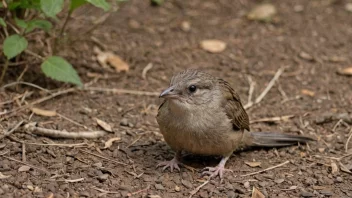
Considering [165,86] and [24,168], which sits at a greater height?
[24,168]

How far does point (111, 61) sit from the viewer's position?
802cm

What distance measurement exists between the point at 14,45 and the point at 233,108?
237 centimetres

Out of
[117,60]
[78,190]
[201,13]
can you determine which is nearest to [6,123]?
[78,190]

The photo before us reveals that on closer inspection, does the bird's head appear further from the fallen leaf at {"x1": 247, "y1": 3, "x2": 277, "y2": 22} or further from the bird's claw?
the fallen leaf at {"x1": 247, "y1": 3, "x2": 277, "y2": 22}

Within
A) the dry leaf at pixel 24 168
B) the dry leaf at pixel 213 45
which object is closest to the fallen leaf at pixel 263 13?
the dry leaf at pixel 213 45

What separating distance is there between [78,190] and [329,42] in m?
5.52

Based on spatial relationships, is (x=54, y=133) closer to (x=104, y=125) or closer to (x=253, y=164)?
(x=104, y=125)

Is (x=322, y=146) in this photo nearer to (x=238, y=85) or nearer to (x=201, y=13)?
(x=238, y=85)

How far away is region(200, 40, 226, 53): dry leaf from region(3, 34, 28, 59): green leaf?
3336 mm

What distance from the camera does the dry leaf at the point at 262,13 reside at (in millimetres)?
9963

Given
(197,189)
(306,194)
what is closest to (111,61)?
(197,189)

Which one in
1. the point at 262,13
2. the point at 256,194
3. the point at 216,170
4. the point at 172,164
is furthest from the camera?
the point at 262,13

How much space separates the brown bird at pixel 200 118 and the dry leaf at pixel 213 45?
9.57ft

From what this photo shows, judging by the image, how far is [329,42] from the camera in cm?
916
